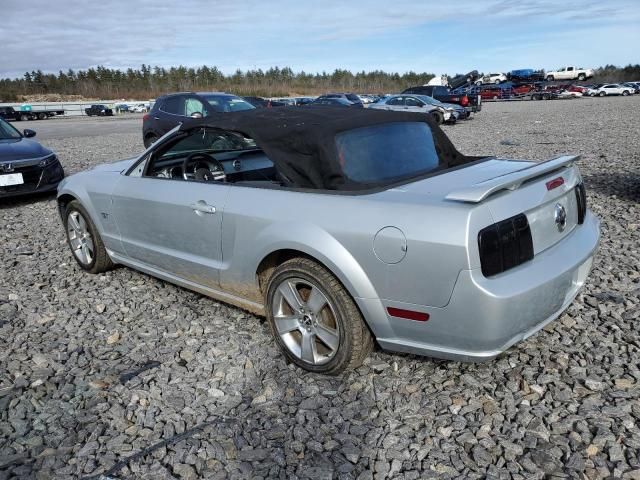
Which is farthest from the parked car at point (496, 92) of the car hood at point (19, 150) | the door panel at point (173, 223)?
the door panel at point (173, 223)

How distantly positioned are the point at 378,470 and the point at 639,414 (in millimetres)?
1335

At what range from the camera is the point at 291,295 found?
3143 millimetres

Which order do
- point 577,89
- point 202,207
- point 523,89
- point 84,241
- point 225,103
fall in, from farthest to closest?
point 523,89 → point 577,89 → point 225,103 → point 84,241 → point 202,207

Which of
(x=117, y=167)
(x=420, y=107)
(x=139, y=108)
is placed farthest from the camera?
(x=139, y=108)

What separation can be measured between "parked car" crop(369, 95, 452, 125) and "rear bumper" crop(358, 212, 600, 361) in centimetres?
1987

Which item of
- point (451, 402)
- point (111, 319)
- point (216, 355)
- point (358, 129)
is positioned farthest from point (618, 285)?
point (111, 319)

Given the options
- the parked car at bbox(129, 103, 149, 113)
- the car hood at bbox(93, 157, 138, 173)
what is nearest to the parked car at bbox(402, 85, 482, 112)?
the car hood at bbox(93, 157, 138, 173)

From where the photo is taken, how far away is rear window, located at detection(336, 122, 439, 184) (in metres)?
3.16

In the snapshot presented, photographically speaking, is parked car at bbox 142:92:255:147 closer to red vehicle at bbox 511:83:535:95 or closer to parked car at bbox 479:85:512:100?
parked car at bbox 479:85:512:100

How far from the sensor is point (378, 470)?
7.80 ft

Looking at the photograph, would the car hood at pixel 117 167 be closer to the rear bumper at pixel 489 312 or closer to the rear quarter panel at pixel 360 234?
the rear quarter panel at pixel 360 234

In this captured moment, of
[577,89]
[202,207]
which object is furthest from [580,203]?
[577,89]

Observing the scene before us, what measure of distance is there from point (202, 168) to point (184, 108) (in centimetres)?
931

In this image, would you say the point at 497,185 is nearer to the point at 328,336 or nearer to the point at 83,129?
the point at 328,336
